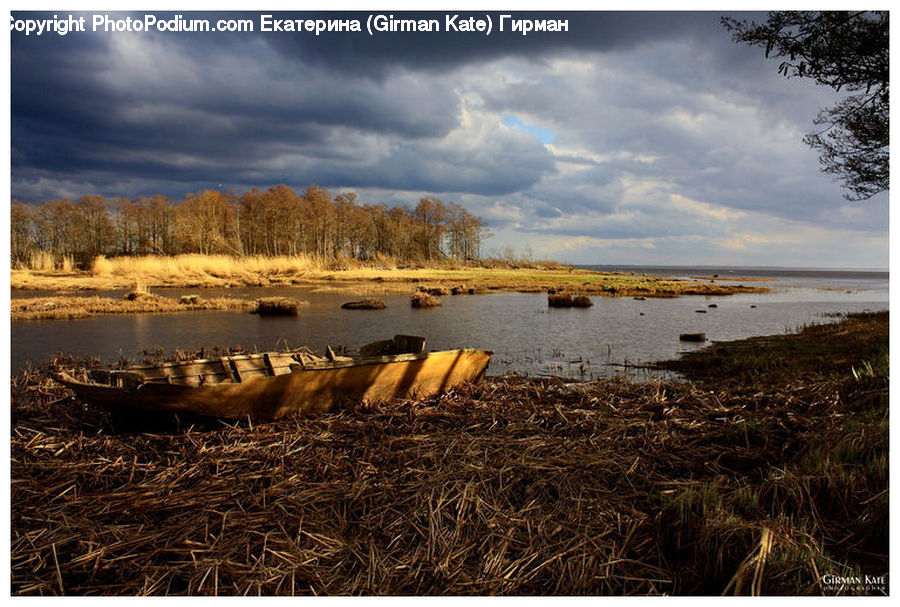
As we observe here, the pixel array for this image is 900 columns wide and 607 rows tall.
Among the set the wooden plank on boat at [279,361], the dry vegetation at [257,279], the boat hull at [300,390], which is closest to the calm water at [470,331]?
the boat hull at [300,390]

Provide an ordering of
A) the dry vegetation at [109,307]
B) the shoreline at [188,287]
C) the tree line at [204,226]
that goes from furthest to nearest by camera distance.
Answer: the tree line at [204,226] < the shoreline at [188,287] < the dry vegetation at [109,307]

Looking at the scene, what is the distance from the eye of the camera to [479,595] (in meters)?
2.88

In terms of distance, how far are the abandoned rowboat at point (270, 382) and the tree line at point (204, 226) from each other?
179ft

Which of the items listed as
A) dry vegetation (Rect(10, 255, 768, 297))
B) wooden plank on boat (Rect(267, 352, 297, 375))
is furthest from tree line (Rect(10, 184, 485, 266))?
wooden plank on boat (Rect(267, 352, 297, 375))

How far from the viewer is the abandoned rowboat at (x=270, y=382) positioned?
4.93m

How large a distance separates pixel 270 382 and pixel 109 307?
17878 mm

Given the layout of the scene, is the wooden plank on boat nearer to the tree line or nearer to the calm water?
the calm water

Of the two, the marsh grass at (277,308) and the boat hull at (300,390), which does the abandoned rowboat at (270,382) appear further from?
the marsh grass at (277,308)

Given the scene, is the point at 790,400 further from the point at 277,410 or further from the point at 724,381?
the point at 277,410

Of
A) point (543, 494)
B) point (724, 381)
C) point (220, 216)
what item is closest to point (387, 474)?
point (543, 494)

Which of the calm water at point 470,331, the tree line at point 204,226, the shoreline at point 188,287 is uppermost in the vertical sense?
the tree line at point 204,226

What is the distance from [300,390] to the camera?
18.7 feet

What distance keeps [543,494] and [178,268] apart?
4108 cm

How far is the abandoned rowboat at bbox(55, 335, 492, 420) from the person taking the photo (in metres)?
4.93
